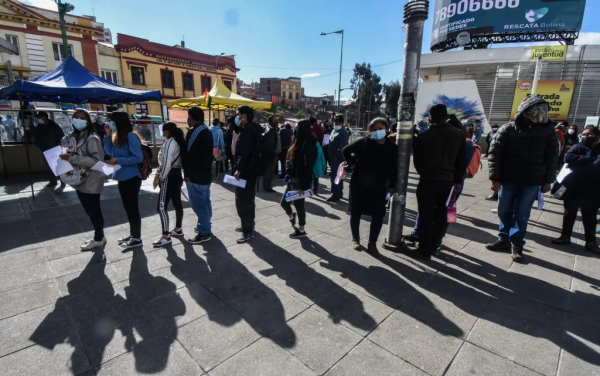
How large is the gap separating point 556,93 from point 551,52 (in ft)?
8.32

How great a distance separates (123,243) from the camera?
13.3 feet

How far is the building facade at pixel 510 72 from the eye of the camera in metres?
18.0

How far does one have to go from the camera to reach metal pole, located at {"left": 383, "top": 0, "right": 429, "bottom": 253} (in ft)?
11.6

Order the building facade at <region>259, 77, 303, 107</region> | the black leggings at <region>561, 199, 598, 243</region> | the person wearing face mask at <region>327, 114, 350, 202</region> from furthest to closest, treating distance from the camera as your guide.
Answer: the building facade at <region>259, 77, 303, 107</region>, the person wearing face mask at <region>327, 114, 350, 202</region>, the black leggings at <region>561, 199, 598, 243</region>

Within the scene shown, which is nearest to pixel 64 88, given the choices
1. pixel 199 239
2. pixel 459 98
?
pixel 199 239

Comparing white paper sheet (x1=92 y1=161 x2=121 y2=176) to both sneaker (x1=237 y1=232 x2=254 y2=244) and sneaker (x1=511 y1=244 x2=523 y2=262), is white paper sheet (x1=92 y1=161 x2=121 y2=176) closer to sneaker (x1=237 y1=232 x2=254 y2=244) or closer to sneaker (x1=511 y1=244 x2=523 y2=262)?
sneaker (x1=237 y1=232 x2=254 y2=244)

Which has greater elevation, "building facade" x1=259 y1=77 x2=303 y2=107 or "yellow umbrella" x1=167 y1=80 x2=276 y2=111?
"building facade" x1=259 y1=77 x2=303 y2=107

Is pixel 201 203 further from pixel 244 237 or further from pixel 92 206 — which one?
pixel 92 206

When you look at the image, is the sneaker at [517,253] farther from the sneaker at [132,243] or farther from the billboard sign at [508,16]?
the billboard sign at [508,16]

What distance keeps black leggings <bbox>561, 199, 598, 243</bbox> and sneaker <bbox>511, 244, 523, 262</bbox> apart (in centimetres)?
112

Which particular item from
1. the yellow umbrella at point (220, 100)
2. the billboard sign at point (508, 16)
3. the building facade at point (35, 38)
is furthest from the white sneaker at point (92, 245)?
the billboard sign at point (508, 16)

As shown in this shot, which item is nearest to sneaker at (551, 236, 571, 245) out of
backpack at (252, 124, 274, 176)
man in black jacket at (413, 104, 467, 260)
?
man in black jacket at (413, 104, 467, 260)

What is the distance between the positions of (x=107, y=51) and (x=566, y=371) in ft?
102

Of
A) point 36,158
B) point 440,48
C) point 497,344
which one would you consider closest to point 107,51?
point 36,158
